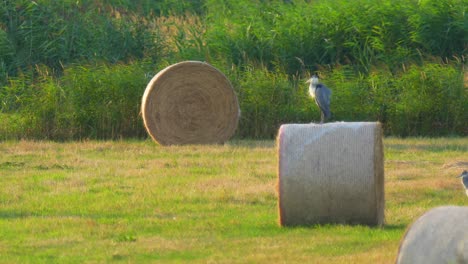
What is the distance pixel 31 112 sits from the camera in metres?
19.4

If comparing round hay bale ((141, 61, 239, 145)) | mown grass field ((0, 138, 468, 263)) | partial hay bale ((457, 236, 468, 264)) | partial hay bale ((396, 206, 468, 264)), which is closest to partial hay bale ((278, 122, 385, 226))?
mown grass field ((0, 138, 468, 263))

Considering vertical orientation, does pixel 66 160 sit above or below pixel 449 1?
below

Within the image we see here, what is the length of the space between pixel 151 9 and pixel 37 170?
13682mm

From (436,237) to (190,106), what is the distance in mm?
12996

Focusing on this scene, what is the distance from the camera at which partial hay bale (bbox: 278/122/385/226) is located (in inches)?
405

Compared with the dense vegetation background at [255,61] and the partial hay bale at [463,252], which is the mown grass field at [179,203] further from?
the partial hay bale at [463,252]

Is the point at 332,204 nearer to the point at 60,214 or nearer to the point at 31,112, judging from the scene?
the point at 60,214

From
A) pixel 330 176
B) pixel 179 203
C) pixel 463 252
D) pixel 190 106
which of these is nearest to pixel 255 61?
pixel 190 106

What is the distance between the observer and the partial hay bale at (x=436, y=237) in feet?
20.6

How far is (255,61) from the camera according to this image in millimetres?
22281

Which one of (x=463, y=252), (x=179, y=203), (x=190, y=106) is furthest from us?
(x=190, y=106)

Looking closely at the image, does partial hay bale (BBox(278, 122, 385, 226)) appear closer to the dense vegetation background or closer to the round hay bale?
the round hay bale

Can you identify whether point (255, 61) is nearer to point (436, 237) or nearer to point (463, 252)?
point (436, 237)

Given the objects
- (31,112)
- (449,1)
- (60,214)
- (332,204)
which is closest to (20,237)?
(60,214)
